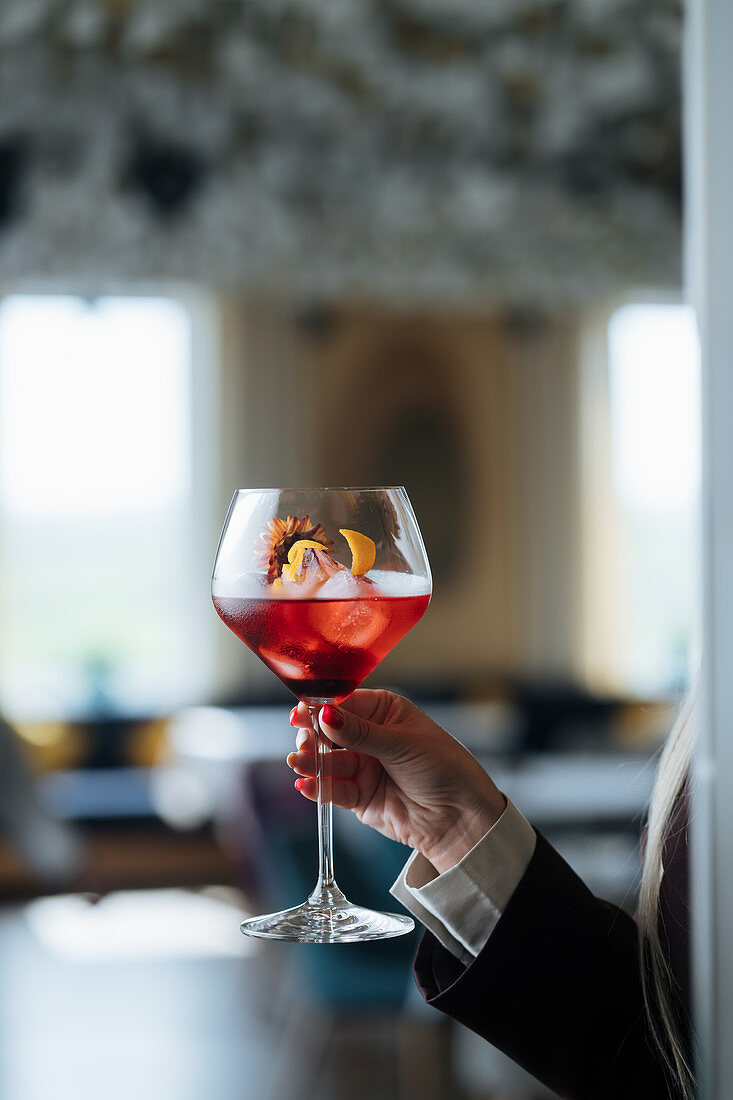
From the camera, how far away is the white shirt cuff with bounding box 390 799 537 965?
82cm

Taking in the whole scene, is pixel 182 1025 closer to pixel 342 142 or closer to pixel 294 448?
pixel 342 142

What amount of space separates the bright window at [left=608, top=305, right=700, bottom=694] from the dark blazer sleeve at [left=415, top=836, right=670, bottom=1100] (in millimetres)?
6284

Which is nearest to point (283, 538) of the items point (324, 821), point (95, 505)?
point (324, 821)

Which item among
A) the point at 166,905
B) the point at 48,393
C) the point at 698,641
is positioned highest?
the point at 48,393

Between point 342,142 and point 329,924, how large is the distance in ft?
9.47

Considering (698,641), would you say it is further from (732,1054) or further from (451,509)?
(451,509)

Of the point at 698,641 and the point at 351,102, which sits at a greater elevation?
the point at 351,102

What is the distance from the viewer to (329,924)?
0.74m

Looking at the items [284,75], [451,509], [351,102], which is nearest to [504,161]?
[351,102]

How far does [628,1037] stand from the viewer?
845mm

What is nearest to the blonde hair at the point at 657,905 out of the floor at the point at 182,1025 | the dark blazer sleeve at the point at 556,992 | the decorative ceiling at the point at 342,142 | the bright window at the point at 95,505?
the dark blazer sleeve at the point at 556,992

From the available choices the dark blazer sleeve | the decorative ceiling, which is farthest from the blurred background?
the dark blazer sleeve

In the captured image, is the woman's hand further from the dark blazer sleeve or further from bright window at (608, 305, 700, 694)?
bright window at (608, 305, 700, 694)

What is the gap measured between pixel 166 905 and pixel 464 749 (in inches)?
206
